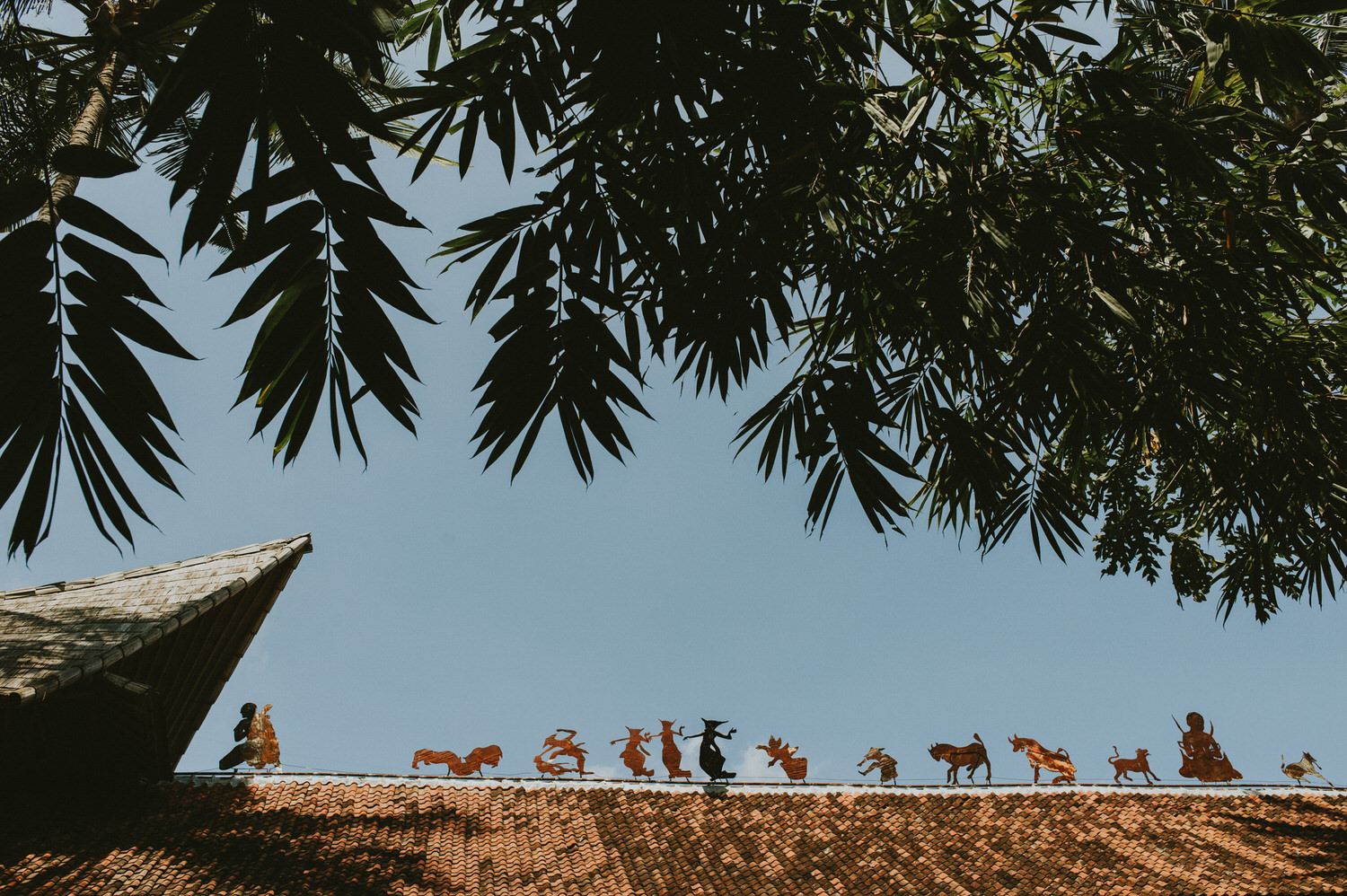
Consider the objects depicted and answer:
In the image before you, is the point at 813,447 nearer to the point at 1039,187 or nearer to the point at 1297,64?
the point at 1039,187

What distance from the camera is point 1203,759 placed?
9.32 metres

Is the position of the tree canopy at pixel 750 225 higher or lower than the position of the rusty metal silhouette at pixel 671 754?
higher

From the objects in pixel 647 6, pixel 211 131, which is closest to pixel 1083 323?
pixel 647 6

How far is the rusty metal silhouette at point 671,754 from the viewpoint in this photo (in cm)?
909

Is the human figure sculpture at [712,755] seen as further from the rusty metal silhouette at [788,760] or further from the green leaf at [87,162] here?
the green leaf at [87,162]

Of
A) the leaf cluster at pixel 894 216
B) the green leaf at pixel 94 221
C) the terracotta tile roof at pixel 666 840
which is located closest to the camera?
the green leaf at pixel 94 221

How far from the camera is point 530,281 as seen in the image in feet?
12.4

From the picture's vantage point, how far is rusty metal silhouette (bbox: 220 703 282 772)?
8578 millimetres

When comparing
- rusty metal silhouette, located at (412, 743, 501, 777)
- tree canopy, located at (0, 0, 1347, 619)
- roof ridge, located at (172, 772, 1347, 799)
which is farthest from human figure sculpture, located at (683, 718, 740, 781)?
tree canopy, located at (0, 0, 1347, 619)

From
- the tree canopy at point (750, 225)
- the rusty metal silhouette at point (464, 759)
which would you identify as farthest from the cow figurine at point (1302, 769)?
the rusty metal silhouette at point (464, 759)

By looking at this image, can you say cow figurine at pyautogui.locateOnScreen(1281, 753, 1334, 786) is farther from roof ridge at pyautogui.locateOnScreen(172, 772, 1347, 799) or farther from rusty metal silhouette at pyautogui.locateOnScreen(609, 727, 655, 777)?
rusty metal silhouette at pyautogui.locateOnScreen(609, 727, 655, 777)

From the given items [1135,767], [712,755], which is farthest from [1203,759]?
[712,755]

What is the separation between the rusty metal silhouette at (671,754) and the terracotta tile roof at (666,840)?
0.19 m

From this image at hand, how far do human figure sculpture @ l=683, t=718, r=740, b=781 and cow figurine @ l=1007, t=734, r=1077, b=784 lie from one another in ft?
11.4
